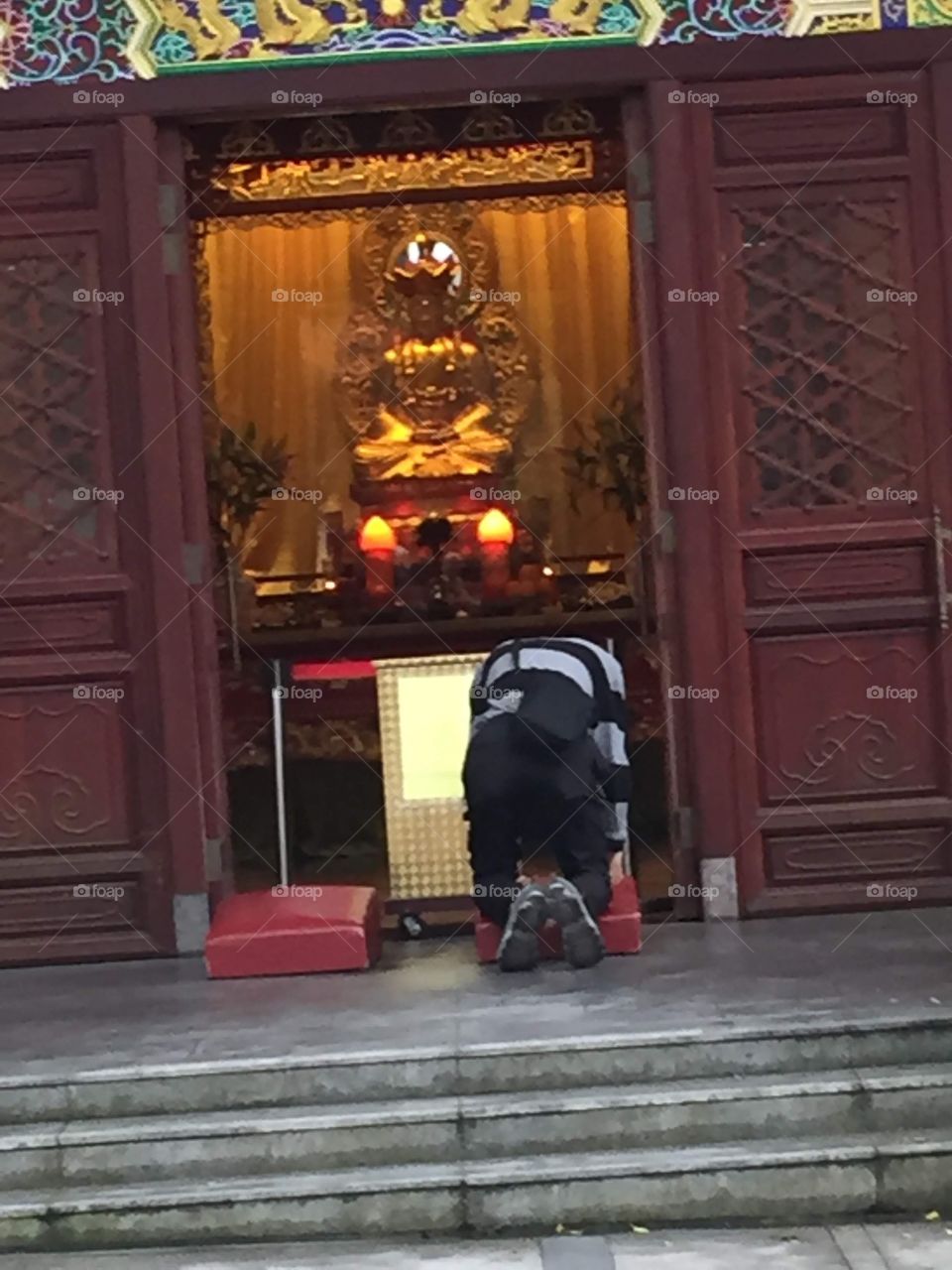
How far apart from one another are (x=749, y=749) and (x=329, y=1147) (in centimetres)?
187

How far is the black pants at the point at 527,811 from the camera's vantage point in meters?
4.64

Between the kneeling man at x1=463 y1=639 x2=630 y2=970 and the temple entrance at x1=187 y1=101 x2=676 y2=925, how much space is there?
1351 millimetres

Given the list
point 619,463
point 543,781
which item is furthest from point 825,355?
point 619,463

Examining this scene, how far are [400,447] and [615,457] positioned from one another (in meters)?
0.96

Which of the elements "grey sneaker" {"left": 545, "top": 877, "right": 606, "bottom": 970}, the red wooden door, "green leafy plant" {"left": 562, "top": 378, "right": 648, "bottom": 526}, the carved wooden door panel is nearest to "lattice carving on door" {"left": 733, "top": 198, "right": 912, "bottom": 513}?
the red wooden door

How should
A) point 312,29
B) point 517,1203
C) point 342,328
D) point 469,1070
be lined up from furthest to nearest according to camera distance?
point 342,328 < point 312,29 < point 469,1070 < point 517,1203

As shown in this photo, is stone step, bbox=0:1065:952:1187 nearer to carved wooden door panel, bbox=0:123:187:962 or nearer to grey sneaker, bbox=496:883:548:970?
grey sneaker, bbox=496:883:548:970

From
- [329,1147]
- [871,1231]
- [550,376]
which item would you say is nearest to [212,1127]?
[329,1147]

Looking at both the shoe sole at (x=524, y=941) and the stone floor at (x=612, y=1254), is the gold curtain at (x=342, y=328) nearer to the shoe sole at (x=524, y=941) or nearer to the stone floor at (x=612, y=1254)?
the shoe sole at (x=524, y=941)

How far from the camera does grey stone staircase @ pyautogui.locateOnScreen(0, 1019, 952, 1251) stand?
3.64 m

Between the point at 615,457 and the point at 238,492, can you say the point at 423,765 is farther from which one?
the point at 615,457

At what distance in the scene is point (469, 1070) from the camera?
3.88 metres

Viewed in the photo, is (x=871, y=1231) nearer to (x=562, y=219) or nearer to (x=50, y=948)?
(x=50, y=948)

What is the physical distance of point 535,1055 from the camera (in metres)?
3.89
